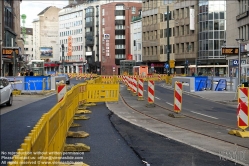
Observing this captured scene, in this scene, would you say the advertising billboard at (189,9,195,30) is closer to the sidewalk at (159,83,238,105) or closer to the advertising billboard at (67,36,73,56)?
the sidewalk at (159,83,238,105)

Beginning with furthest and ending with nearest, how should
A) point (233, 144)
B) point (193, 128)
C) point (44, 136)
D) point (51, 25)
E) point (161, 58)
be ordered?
point (51, 25) < point (161, 58) < point (193, 128) < point (233, 144) < point (44, 136)

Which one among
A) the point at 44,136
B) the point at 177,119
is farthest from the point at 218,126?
the point at 44,136

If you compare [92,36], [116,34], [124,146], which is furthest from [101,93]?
[92,36]

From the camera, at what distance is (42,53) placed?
143125 mm

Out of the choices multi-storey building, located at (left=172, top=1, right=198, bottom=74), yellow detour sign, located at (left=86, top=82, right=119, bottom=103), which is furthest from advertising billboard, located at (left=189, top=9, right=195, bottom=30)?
yellow detour sign, located at (left=86, top=82, right=119, bottom=103)

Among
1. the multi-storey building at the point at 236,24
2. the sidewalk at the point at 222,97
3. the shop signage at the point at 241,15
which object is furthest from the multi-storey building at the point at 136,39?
the sidewalk at the point at 222,97

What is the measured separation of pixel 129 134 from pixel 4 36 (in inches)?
2115

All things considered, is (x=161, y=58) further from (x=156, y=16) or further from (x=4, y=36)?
(x=4, y=36)

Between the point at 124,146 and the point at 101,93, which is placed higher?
the point at 101,93

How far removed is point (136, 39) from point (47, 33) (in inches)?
2331

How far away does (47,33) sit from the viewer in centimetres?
15988

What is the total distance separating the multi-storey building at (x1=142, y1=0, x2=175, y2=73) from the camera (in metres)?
92.7

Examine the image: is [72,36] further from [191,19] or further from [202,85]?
[202,85]

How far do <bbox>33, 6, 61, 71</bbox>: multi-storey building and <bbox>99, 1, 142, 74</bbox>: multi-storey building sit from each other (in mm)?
33212
